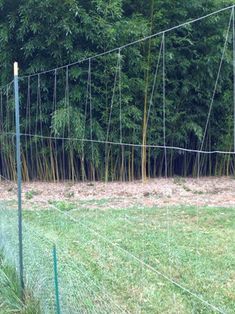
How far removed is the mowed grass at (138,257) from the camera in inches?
93.3

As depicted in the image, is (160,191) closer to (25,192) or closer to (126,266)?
(25,192)

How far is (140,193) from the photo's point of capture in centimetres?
571

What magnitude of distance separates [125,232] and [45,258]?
62.3 inches

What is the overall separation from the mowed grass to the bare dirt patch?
1.02ft

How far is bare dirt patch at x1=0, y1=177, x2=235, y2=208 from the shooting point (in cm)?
532


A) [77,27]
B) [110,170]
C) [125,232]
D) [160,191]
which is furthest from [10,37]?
[125,232]

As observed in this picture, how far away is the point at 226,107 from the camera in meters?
5.16

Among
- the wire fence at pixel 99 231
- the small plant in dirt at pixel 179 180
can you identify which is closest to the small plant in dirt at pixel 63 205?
the wire fence at pixel 99 231

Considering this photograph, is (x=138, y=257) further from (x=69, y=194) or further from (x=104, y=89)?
(x=104, y=89)

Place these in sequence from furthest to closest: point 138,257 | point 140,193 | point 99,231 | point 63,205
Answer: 1. point 140,193
2. point 63,205
3. point 99,231
4. point 138,257

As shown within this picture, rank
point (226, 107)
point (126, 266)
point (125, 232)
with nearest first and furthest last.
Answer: point (126, 266), point (125, 232), point (226, 107)

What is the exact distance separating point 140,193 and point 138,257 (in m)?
2.42

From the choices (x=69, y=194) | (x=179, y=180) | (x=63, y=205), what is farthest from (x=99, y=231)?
(x=179, y=180)

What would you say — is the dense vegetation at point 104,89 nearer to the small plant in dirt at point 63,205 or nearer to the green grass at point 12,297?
the small plant in dirt at point 63,205
